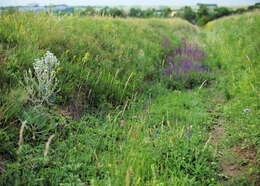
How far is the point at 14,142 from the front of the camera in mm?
2805

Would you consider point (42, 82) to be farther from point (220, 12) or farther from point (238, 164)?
point (220, 12)

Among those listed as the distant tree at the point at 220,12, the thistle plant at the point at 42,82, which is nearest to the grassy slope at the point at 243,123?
the thistle plant at the point at 42,82

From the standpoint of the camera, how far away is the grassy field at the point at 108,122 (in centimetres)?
268

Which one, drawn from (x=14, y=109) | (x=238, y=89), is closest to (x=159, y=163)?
(x=14, y=109)

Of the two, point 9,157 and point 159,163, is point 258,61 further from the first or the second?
point 9,157

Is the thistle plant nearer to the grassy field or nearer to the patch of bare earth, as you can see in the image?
the grassy field

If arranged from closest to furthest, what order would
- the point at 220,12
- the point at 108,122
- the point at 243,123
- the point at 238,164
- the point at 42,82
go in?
the point at 238,164 < the point at 42,82 < the point at 243,123 < the point at 108,122 < the point at 220,12

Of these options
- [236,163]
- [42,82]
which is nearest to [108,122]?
[42,82]

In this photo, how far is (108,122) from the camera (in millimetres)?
3953

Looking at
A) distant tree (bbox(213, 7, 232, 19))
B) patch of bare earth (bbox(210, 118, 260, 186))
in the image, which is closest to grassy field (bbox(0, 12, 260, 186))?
patch of bare earth (bbox(210, 118, 260, 186))

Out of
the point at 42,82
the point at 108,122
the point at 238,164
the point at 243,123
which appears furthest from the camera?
the point at 108,122

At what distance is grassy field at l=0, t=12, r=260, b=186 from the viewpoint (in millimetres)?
2678

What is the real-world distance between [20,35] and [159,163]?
330cm

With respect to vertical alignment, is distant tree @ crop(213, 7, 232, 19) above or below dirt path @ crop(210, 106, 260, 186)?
above
